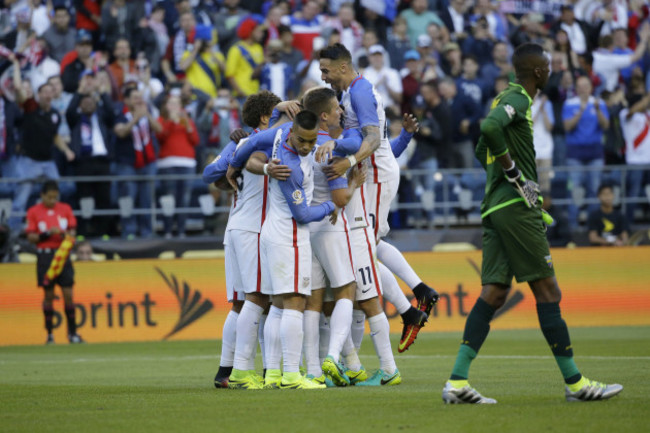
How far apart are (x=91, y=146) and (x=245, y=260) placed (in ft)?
32.5

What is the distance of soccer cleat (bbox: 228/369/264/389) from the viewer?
9.84 m

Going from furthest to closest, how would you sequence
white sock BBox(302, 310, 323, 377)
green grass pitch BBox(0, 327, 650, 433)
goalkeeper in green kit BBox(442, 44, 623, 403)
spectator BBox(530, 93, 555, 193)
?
spectator BBox(530, 93, 555, 193)
white sock BBox(302, 310, 323, 377)
goalkeeper in green kit BBox(442, 44, 623, 403)
green grass pitch BBox(0, 327, 650, 433)

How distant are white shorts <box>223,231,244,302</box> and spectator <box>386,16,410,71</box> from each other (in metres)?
12.0

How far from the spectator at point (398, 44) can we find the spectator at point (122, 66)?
16.8 ft

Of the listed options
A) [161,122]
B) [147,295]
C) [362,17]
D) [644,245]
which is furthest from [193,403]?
[362,17]

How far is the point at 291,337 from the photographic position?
9445 mm

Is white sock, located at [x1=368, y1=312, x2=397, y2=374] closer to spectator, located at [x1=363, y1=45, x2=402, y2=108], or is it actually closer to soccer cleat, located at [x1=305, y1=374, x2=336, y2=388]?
soccer cleat, located at [x1=305, y1=374, x2=336, y2=388]

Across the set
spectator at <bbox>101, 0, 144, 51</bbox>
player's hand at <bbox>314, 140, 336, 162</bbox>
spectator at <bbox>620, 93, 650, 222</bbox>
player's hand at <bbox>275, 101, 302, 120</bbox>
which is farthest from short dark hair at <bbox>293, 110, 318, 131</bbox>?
spectator at <bbox>620, 93, 650, 222</bbox>

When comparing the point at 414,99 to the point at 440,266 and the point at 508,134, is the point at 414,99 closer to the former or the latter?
the point at 440,266

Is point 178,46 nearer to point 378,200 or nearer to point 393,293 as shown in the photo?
point 378,200

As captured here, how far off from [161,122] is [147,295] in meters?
3.13

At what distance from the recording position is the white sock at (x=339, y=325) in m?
9.66

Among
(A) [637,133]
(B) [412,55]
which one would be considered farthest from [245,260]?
(A) [637,133]

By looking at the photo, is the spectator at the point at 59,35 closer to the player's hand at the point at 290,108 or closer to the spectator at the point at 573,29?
the spectator at the point at 573,29
